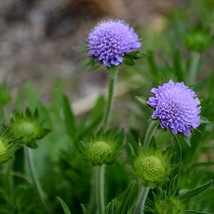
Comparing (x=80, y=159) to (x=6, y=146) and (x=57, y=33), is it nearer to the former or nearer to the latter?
(x=6, y=146)

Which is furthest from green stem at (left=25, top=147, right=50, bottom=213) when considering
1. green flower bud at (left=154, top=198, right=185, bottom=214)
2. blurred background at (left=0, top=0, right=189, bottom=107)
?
blurred background at (left=0, top=0, right=189, bottom=107)

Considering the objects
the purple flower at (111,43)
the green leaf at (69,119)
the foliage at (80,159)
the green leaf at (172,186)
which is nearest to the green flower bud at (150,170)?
the green leaf at (172,186)

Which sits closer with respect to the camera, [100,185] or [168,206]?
[168,206]

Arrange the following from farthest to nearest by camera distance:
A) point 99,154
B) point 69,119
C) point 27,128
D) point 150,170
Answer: point 69,119 → point 27,128 → point 99,154 → point 150,170

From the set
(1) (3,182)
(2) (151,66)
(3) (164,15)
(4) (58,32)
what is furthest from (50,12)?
(1) (3,182)

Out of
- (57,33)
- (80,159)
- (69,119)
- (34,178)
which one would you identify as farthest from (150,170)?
(57,33)

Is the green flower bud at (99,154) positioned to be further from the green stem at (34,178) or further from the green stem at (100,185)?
the green stem at (34,178)

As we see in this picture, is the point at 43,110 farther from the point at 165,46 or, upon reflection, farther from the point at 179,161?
the point at 165,46

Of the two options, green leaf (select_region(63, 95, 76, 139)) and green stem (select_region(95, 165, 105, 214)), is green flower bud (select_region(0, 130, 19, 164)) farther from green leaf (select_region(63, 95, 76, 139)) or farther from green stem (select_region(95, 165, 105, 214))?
green leaf (select_region(63, 95, 76, 139))
